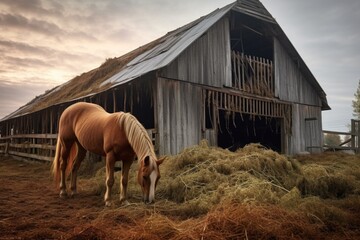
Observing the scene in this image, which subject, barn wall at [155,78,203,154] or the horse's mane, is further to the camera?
barn wall at [155,78,203,154]

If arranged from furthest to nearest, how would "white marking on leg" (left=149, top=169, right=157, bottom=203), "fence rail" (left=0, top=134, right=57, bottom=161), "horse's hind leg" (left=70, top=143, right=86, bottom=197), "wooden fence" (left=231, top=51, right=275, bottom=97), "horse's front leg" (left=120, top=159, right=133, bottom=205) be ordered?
"fence rail" (left=0, top=134, right=57, bottom=161), "wooden fence" (left=231, top=51, right=275, bottom=97), "horse's hind leg" (left=70, top=143, right=86, bottom=197), "horse's front leg" (left=120, top=159, right=133, bottom=205), "white marking on leg" (left=149, top=169, right=157, bottom=203)

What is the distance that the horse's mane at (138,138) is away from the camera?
17.0ft

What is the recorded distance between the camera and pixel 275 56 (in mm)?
14773

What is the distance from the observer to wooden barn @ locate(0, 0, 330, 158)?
1068 cm

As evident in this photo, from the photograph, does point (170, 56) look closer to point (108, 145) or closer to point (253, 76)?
point (253, 76)

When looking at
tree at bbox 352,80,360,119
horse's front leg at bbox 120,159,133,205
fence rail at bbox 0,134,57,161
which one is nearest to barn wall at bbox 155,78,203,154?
horse's front leg at bbox 120,159,133,205

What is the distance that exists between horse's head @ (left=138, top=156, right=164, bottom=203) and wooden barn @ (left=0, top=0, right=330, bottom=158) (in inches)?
199

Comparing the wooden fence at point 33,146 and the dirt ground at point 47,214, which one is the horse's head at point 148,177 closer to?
the dirt ground at point 47,214

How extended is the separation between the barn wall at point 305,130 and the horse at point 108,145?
11.1 metres

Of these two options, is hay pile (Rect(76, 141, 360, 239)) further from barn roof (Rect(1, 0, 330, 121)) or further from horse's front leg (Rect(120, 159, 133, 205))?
barn roof (Rect(1, 0, 330, 121))

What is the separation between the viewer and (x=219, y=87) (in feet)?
40.2

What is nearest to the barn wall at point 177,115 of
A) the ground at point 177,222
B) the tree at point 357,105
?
the ground at point 177,222

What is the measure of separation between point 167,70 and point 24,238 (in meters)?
7.97

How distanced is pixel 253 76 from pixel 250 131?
5.06 metres
